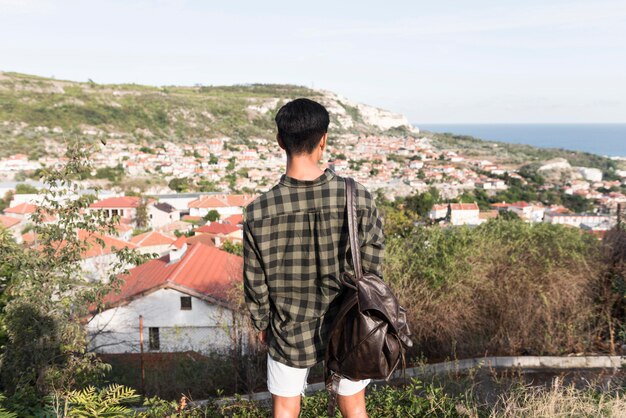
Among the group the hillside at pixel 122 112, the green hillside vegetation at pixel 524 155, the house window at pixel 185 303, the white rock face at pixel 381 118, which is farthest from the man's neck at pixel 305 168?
the white rock face at pixel 381 118

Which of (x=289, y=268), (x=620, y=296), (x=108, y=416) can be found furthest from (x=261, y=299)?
(x=620, y=296)

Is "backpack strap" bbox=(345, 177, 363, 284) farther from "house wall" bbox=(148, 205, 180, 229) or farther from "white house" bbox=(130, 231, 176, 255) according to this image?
"house wall" bbox=(148, 205, 180, 229)

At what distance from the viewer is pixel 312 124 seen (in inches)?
63.5

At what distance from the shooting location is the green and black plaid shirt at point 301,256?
1.67 metres

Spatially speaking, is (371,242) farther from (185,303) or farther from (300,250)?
(185,303)

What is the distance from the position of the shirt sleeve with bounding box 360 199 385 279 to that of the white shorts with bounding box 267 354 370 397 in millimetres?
455

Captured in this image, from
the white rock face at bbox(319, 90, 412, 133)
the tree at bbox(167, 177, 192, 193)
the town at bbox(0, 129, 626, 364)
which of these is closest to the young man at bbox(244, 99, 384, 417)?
the town at bbox(0, 129, 626, 364)

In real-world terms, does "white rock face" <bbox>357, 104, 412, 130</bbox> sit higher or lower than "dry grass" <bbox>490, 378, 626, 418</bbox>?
higher

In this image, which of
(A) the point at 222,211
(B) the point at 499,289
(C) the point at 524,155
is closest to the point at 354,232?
(B) the point at 499,289

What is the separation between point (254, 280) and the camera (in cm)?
176

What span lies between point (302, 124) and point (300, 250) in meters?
0.44

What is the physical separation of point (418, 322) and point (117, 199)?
3962 centimetres

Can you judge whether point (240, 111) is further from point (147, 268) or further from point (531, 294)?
point (531, 294)

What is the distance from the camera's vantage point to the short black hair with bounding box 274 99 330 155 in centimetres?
161
